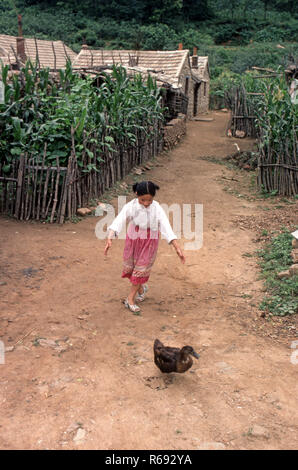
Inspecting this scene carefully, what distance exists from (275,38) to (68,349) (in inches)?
1705

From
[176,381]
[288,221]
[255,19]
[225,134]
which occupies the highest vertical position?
[255,19]

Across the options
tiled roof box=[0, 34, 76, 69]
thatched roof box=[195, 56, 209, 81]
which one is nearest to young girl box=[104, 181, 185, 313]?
tiled roof box=[0, 34, 76, 69]

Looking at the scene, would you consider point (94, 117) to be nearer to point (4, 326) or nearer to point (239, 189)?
point (239, 189)

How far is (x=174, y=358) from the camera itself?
318 cm

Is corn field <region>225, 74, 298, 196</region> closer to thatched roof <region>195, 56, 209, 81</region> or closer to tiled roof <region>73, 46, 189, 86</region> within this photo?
tiled roof <region>73, 46, 189, 86</region>

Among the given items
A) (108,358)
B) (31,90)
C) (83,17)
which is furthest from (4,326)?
(83,17)

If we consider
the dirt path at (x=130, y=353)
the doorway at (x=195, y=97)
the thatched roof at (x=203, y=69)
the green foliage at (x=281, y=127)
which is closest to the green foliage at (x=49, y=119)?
the dirt path at (x=130, y=353)

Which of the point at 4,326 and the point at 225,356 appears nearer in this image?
the point at 225,356

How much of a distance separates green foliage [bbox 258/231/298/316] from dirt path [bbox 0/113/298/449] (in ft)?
0.55

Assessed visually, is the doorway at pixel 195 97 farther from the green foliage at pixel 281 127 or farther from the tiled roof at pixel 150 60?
the green foliage at pixel 281 127

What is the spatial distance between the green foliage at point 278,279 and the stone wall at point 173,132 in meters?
7.85

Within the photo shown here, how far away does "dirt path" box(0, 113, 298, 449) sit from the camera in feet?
8.95

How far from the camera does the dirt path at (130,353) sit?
8.95ft

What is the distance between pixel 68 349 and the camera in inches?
144
